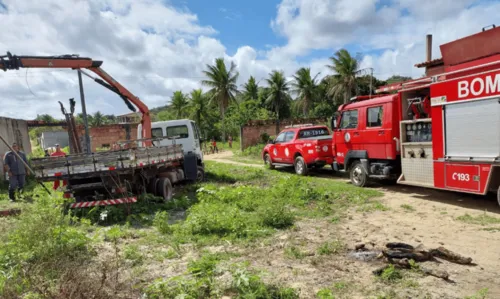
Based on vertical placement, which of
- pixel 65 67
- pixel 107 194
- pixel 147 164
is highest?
pixel 65 67

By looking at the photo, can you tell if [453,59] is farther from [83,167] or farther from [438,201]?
[83,167]

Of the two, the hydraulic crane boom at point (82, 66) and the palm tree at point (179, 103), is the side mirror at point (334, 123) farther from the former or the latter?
the palm tree at point (179, 103)

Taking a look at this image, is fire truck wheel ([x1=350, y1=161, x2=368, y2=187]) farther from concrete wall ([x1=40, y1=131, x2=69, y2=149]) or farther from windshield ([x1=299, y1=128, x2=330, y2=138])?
concrete wall ([x1=40, y1=131, x2=69, y2=149])

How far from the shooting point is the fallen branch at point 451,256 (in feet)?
13.6

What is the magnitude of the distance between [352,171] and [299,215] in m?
3.91

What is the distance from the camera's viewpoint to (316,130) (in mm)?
13031

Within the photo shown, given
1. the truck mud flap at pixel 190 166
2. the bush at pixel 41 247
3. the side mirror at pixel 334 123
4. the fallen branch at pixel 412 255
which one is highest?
the side mirror at pixel 334 123

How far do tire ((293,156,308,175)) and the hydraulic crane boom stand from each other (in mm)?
5408

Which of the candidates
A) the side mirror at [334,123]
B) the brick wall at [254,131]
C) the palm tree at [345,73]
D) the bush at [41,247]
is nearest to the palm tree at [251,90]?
the palm tree at [345,73]

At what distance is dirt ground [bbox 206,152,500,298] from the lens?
358 cm

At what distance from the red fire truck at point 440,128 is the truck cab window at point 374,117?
21 mm

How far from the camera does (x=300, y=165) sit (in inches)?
496

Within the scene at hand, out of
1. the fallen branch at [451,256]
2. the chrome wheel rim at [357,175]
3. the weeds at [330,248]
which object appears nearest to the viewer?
the fallen branch at [451,256]

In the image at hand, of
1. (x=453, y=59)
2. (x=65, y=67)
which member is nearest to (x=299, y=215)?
(x=453, y=59)
